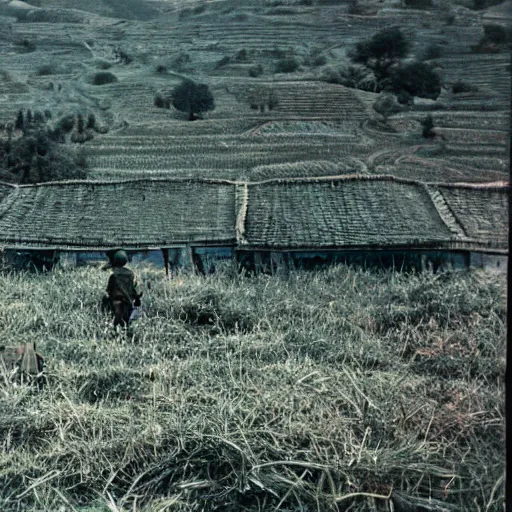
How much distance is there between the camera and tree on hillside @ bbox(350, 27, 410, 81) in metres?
4.25

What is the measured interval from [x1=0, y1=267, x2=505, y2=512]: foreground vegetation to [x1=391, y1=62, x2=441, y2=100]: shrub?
105cm

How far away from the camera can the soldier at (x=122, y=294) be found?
426 cm

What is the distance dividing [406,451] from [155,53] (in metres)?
2.63

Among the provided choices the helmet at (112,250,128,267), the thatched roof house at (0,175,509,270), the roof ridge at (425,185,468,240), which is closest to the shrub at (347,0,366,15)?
the thatched roof house at (0,175,509,270)

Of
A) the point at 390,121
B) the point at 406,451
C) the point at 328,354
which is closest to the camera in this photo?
the point at 406,451

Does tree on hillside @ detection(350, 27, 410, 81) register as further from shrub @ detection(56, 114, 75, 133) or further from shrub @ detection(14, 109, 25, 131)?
shrub @ detection(14, 109, 25, 131)

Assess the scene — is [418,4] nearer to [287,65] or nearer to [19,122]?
[287,65]

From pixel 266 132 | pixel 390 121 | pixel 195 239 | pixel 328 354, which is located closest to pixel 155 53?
pixel 266 132

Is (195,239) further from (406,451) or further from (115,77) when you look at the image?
(406,451)

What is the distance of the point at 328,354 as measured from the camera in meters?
4.12

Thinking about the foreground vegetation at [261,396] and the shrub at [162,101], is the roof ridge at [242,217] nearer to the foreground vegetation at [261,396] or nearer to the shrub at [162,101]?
the foreground vegetation at [261,396]

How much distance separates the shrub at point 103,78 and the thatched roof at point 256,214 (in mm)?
599

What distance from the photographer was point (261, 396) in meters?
3.95

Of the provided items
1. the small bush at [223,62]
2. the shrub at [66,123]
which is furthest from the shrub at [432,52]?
the shrub at [66,123]
